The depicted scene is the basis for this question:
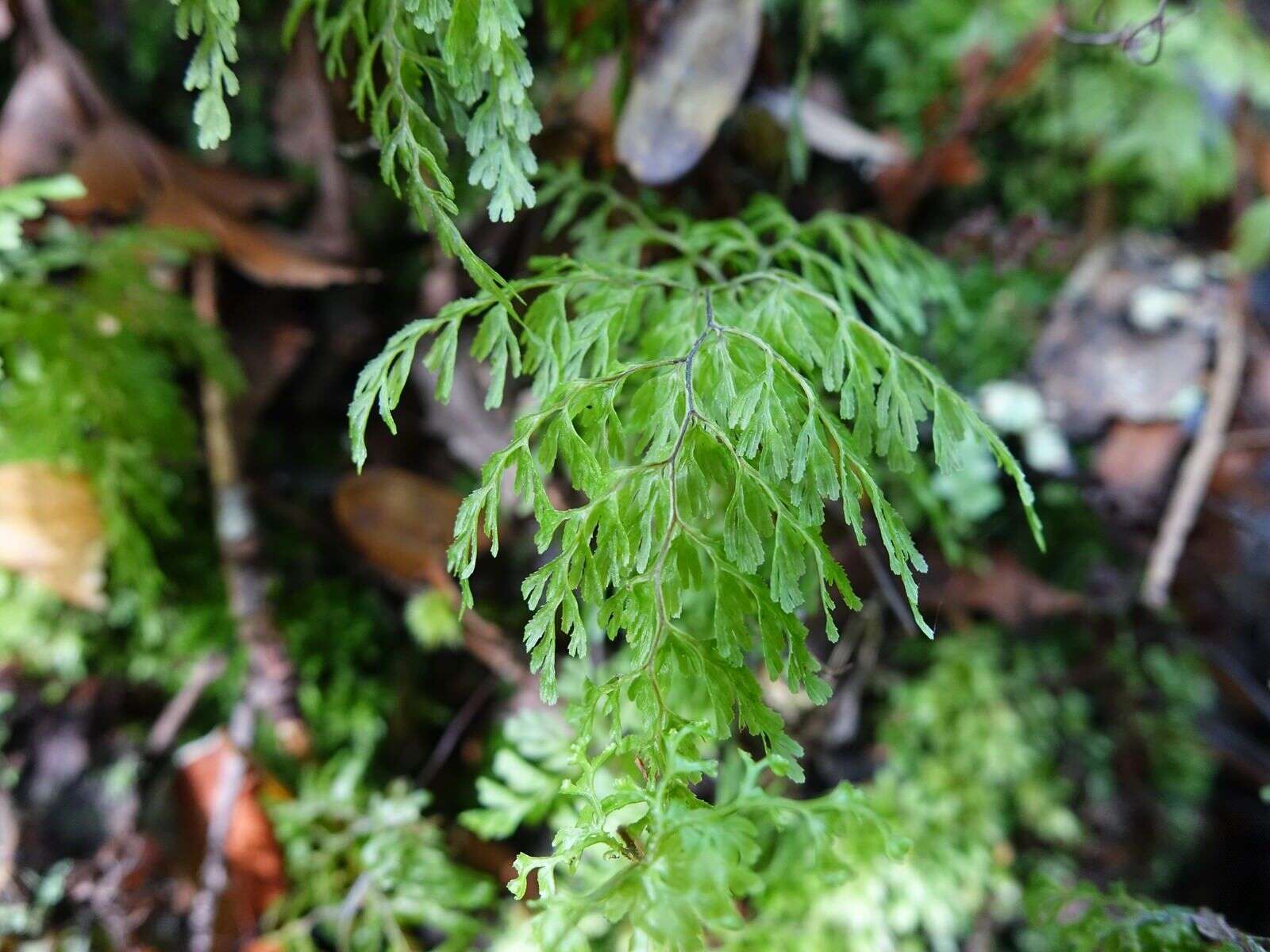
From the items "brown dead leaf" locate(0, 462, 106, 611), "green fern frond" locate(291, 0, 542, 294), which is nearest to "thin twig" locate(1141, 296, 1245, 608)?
"green fern frond" locate(291, 0, 542, 294)

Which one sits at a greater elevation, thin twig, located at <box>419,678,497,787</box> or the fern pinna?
the fern pinna

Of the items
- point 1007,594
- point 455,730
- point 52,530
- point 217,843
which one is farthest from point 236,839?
point 1007,594

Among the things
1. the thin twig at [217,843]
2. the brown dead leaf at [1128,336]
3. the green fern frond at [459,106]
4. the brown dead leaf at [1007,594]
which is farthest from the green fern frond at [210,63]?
the brown dead leaf at [1128,336]

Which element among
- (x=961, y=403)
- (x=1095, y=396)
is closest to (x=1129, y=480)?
(x=1095, y=396)

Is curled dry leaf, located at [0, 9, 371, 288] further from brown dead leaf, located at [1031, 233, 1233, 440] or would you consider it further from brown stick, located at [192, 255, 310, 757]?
brown dead leaf, located at [1031, 233, 1233, 440]

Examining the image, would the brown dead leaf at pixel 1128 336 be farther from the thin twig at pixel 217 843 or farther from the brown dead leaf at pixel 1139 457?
the thin twig at pixel 217 843

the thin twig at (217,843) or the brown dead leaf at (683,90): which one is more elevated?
the brown dead leaf at (683,90)
